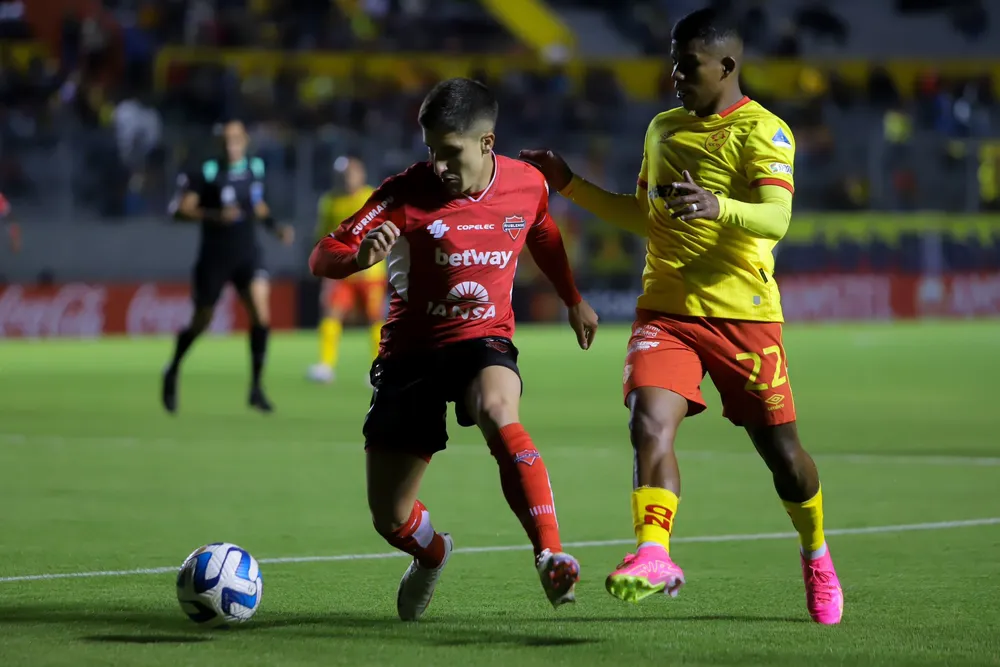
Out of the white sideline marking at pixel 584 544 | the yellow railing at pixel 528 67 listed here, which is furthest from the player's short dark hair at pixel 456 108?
the yellow railing at pixel 528 67

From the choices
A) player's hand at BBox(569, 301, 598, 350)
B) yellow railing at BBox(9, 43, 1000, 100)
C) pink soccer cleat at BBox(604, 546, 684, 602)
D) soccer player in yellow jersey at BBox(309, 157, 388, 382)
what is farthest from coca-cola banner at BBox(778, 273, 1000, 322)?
pink soccer cleat at BBox(604, 546, 684, 602)

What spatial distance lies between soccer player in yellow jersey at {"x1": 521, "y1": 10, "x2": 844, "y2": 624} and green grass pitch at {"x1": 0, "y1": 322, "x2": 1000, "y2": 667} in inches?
20.8

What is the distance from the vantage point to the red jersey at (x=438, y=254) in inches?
222

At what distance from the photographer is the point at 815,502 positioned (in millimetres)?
5777

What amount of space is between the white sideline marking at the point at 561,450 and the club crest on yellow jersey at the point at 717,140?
213 inches

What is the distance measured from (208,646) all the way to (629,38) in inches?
1248

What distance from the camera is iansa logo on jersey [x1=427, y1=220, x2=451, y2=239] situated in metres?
5.69

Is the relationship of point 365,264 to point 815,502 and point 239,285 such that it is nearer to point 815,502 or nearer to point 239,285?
point 815,502

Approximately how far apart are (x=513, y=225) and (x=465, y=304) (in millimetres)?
325

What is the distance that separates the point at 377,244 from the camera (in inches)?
211

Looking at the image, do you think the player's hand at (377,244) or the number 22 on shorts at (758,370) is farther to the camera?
the number 22 on shorts at (758,370)

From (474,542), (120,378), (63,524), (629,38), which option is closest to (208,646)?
(474,542)

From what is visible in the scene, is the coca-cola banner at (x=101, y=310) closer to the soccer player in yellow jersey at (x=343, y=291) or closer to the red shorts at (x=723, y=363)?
the soccer player in yellow jersey at (x=343, y=291)

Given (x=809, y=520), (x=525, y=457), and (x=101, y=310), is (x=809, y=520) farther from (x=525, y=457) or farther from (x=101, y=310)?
(x=101, y=310)
